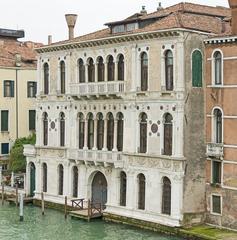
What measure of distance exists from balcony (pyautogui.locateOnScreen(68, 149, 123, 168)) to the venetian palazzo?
43 millimetres

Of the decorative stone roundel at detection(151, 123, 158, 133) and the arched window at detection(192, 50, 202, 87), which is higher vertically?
the arched window at detection(192, 50, 202, 87)

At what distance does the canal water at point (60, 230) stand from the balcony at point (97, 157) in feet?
8.26

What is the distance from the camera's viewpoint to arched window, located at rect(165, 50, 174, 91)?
2844cm

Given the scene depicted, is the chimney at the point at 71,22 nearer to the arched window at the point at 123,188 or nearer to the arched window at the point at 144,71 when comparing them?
the arched window at the point at 144,71

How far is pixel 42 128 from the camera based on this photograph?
Result: 35.7 m

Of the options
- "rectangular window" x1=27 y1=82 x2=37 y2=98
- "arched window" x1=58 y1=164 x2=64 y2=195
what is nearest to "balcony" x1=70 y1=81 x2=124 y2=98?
"arched window" x1=58 y1=164 x2=64 y2=195

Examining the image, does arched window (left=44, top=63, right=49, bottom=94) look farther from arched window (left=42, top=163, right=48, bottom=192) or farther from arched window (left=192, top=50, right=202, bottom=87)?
arched window (left=192, top=50, right=202, bottom=87)

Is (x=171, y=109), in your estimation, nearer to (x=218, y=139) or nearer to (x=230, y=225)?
(x=218, y=139)

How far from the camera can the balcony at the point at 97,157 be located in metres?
30.7

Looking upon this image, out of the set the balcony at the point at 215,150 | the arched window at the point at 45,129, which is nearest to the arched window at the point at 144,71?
the balcony at the point at 215,150

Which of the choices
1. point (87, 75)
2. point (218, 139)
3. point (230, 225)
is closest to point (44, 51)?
point (87, 75)

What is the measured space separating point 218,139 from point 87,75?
24.7ft

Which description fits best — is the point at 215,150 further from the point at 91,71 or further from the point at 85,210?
the point at 91,71

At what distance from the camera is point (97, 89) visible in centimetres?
3155
